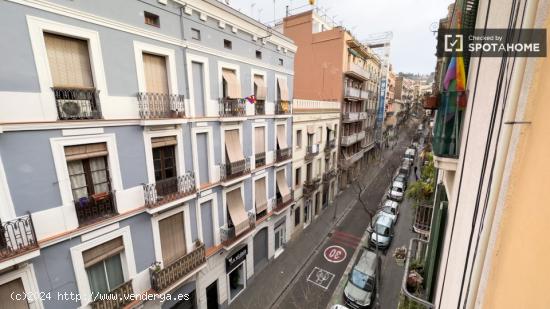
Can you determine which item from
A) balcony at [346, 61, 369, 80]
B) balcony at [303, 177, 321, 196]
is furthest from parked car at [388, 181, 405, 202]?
balcony at [346, 61, 369, 80]

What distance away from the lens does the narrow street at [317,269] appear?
13.0 metres

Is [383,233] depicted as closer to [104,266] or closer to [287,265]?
[287,265]

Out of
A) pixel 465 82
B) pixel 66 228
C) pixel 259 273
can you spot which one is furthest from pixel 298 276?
pixel 465 82

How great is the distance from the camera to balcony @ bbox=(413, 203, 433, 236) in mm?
8242

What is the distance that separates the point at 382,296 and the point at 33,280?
15.1 meters

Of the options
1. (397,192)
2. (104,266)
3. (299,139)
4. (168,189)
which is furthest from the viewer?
(397,192)

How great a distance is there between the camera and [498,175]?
233 centimetres

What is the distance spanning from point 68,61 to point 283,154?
11.4 meters

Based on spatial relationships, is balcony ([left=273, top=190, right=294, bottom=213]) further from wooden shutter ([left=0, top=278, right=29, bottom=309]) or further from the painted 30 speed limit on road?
wooden shutter ([left=0, top=278, right=29, bottom=309])

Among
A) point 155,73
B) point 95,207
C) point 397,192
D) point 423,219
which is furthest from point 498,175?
point 397,192

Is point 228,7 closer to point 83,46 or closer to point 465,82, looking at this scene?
point 83,46

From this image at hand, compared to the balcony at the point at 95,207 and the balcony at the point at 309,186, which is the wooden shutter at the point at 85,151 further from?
the balcony at the point at 309,186

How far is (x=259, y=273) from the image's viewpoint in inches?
591

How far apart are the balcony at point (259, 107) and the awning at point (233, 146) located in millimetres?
1951
